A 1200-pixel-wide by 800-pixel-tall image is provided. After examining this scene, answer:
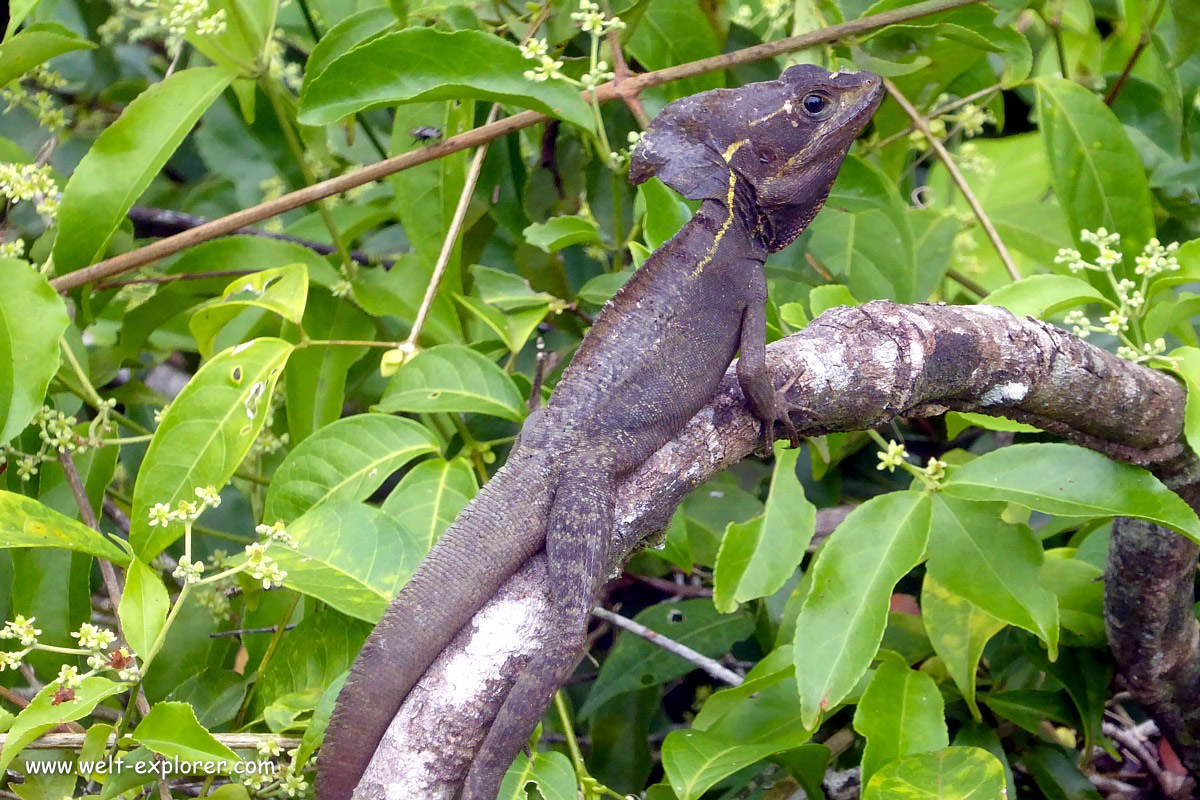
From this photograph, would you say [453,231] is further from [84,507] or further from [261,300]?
[84,507]

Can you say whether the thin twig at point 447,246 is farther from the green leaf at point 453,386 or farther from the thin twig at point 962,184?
the thin twig at point 962,184

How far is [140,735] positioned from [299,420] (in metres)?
1.39

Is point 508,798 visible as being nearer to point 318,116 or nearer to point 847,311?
point 847,311

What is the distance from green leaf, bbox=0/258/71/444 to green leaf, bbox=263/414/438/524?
0.61 meters

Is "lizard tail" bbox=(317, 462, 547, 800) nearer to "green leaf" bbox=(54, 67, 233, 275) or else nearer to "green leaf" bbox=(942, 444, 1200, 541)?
"green leaf" bbox=(942, 444, 1200, 541)

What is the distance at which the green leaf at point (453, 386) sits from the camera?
2.81 m

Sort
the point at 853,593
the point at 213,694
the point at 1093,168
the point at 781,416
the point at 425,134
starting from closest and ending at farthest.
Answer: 1. the point at 853,593
2. the point at 781,416
3. the point at 213,694
4. the point at 425,134
5. the point at 1093,168

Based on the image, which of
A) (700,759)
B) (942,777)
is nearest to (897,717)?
(942,777)

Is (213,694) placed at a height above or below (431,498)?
below

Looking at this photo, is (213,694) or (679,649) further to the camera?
(679,649)

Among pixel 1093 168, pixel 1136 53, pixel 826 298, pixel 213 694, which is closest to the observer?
pixel 213 694

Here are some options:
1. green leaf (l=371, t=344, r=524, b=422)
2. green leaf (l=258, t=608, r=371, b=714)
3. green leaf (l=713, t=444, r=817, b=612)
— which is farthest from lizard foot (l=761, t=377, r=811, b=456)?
green leaf (l=258, t=608, r=371, b=714)

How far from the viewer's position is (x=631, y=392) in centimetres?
302

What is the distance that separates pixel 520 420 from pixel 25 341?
4.15 feet
